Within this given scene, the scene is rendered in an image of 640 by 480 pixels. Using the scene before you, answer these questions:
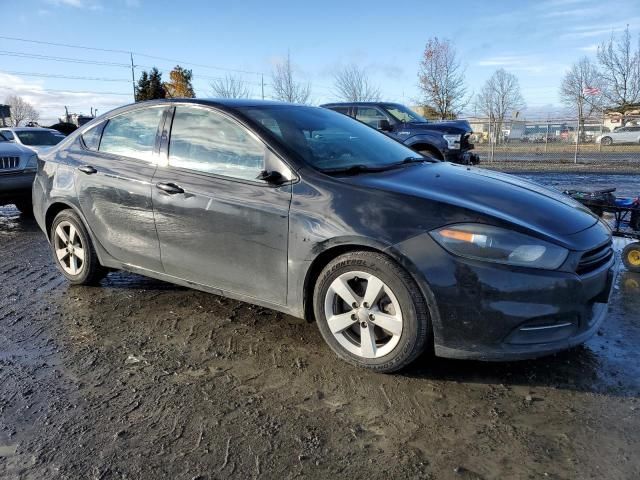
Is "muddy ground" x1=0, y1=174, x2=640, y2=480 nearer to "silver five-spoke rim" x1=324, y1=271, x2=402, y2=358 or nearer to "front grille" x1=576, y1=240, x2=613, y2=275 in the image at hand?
"silver five-spoke rim" x1=324, y1=271, x2=402, y2=358

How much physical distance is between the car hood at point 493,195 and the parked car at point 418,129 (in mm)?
7836

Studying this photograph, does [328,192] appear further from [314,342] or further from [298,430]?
[298,430]

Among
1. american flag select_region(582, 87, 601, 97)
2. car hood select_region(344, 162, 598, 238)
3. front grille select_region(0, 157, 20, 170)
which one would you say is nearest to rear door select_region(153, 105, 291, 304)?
car hood select_region(344, 162, 598, 238)

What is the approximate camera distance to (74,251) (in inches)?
186

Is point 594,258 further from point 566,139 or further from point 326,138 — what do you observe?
point 566,139

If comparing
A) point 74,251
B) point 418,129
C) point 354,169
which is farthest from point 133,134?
point 418,129

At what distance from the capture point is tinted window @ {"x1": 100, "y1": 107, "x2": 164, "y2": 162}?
4117 mm

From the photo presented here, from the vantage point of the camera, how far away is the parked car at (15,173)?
28.0 feet

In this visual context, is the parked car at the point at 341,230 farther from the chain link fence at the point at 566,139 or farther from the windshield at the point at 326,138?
the chain link fence at the point at 566,139

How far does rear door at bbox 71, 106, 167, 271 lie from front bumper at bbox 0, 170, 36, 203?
16.1ft

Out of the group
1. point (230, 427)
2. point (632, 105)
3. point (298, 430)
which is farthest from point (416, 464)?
point (632, 105)

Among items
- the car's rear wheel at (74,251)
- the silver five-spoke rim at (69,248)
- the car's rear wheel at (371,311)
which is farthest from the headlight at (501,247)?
the silver five-spoke rim at (69,248)

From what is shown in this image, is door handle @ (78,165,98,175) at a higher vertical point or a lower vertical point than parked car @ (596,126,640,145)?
lower

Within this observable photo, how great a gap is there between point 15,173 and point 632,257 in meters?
8.87
